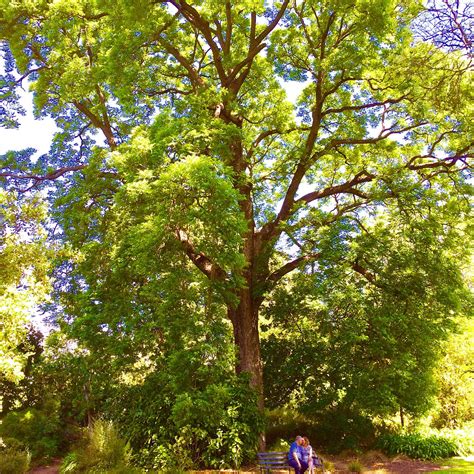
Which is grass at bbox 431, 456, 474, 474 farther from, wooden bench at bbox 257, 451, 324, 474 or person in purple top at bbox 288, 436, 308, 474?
person in purple top at bbox 288, 436, 308, 474

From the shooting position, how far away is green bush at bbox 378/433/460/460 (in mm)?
11430

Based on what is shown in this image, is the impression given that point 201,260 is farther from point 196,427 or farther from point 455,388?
point 455,388

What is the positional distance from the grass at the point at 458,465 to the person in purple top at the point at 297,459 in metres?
3.67

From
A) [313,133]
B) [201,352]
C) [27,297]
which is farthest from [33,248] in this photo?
[313,133]

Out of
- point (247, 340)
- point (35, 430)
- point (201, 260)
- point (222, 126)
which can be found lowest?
point (35, 430)

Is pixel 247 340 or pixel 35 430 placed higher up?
pixel 247 340

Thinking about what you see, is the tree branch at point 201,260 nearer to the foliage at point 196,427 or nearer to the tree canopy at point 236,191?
the tree canopy at point 236,191

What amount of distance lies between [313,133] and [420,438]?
370 inches

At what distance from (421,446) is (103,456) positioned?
8.55m

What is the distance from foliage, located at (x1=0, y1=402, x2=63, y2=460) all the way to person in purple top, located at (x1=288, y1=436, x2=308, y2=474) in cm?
918

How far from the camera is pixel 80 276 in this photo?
12570 millimetres

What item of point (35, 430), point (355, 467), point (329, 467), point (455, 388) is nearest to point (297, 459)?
point (329, 467)

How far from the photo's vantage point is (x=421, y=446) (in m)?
11.6

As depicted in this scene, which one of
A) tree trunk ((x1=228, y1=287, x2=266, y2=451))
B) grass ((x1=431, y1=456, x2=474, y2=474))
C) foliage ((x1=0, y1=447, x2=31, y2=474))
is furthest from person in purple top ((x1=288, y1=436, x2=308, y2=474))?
foliage ((x1=0, y1=447, x2=31, y2=474))
